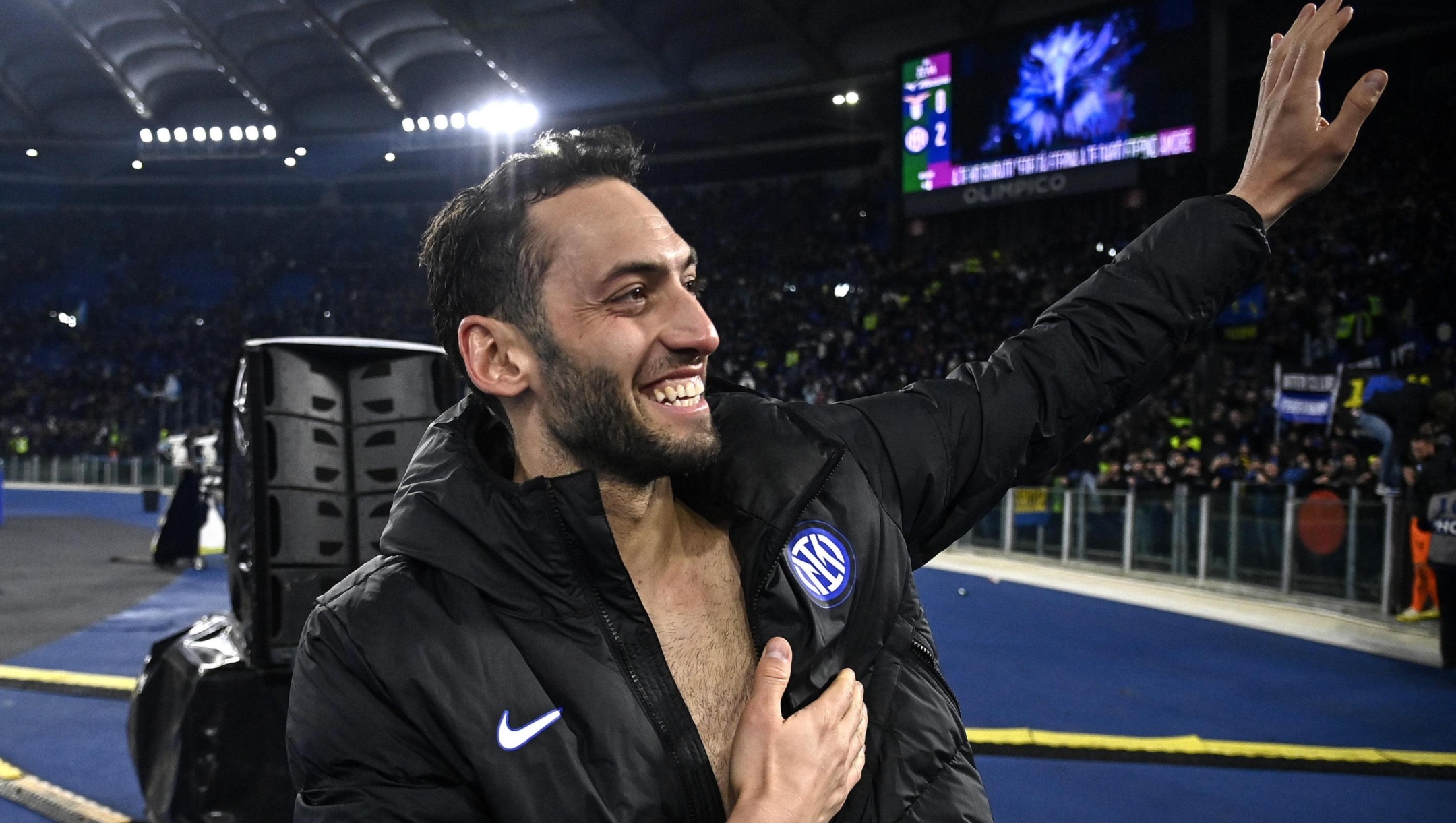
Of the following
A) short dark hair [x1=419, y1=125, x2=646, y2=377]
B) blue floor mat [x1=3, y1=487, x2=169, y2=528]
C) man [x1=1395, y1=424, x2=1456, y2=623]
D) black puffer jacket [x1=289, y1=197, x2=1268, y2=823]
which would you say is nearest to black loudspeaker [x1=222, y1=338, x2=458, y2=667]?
short dark hair [x1=419, y1=125, x2=646, y2=377]

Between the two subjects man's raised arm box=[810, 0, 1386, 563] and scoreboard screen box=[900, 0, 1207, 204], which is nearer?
man's raised arm box=[810, 0, 1386, 563]

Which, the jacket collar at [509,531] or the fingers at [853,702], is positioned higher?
the jacket collar at [509,531]

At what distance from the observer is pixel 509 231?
68.4 inches

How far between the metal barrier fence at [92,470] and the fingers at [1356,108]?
88.0 ft

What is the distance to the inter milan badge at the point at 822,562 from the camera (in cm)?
167

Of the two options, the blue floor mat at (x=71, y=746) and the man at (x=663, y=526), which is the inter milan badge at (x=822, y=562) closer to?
the man at (x=663, y=526)

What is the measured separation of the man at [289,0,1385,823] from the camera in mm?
1483

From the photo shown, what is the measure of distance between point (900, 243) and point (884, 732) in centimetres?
2305

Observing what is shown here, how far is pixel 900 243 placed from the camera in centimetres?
2405

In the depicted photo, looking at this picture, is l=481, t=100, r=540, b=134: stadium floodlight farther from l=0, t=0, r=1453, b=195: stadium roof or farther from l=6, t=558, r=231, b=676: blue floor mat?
l=6, t=558, r=231, b=676: blue floor mat

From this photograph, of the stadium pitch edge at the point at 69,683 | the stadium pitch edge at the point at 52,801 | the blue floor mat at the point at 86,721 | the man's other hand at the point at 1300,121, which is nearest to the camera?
the man's other hand at the point at 1300,121

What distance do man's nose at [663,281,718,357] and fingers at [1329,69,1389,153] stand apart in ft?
3.51

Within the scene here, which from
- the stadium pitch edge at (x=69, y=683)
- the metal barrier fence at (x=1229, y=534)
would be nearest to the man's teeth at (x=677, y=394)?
the stadium pitch edge at (x=69, y=683)

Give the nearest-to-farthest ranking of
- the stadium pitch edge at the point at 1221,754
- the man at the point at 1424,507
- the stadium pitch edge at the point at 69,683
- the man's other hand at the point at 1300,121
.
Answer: the man's other hand at the point at 1300,121 < the stadium pitch edge at the point at 1221,754 < the stadium pitch edge at the point at 69,683 < the man at the point at 1424,507
